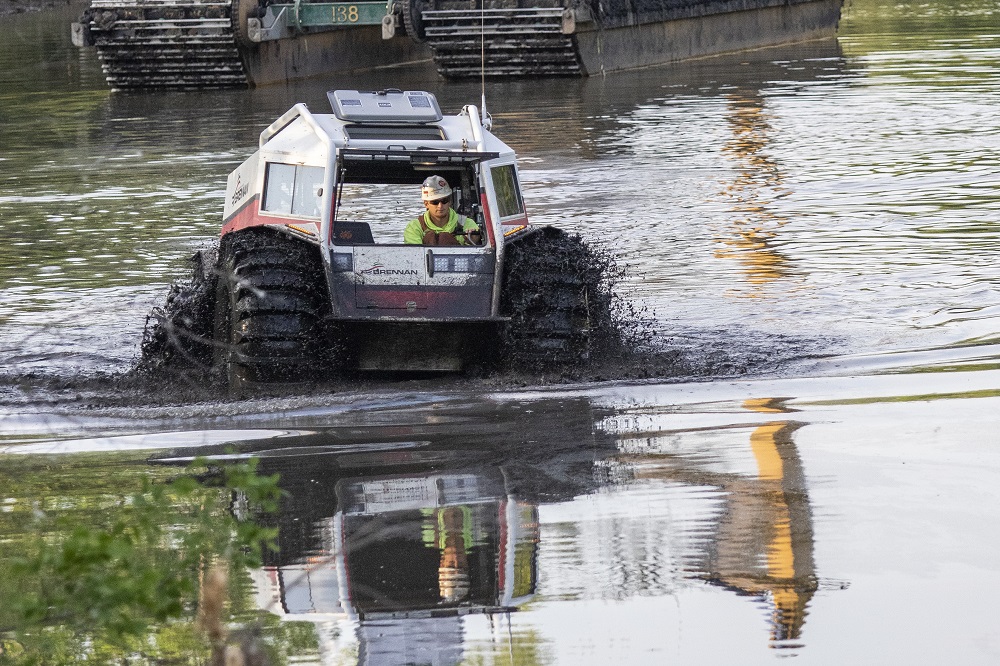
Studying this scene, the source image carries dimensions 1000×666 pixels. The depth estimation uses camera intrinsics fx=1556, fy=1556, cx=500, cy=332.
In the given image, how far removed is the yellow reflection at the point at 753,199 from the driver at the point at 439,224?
4.08 meters

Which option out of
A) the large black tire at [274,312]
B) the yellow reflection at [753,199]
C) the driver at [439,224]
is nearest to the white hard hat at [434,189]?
the driver at [439,224]

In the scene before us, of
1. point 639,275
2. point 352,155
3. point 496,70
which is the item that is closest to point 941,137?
point 639,275

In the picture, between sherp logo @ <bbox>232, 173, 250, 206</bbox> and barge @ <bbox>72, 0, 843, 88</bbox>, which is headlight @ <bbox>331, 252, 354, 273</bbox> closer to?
sherp logo @ <bbox>232, 173, 250, 206</bbox>

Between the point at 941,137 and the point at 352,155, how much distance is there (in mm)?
14347

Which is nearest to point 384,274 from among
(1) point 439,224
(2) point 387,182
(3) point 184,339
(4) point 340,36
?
(1) point 439,224

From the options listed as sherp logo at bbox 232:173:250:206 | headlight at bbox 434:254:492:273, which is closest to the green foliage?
headlight at bbox 434:254:492:273

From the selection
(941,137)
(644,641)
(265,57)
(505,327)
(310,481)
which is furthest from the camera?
(265,57)

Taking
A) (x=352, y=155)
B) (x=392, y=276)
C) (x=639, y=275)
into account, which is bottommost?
(x=639, y=275)

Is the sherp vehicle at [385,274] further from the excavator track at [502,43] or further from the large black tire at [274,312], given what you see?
the excavator track at [502,43]

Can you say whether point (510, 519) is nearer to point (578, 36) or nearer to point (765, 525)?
point (765, 525)

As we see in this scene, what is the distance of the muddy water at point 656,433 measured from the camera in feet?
20.4

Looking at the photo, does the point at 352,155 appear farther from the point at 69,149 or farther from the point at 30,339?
the point at 69,149

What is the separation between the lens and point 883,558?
22.3 feet

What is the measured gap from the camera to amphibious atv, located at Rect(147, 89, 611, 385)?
9891mm
